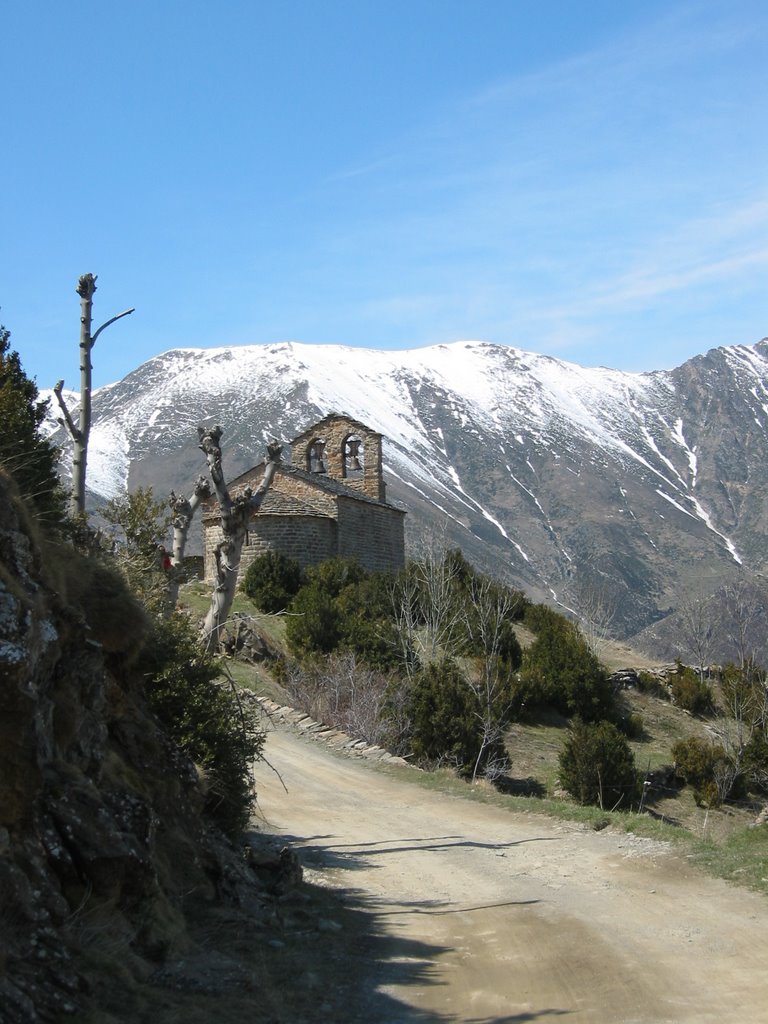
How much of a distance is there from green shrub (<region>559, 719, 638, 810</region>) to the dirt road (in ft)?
26.5

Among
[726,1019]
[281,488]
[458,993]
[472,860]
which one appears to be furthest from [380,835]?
[281,488]

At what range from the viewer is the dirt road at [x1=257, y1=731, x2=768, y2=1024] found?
23.7 feet

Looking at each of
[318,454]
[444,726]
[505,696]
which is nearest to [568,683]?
[505,696]

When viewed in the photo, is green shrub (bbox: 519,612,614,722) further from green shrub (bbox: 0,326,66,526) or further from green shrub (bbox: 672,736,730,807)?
green shrub (bbox: 0,326,66,526)

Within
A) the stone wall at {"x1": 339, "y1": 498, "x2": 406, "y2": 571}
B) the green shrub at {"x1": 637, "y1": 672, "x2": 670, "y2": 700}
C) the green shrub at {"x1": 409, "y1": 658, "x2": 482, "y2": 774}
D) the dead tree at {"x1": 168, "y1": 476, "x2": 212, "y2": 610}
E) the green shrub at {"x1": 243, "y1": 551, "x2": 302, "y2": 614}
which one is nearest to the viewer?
the dead tree at {"x1": 168, "y1": 476, "x2": 212, "y2": 610}

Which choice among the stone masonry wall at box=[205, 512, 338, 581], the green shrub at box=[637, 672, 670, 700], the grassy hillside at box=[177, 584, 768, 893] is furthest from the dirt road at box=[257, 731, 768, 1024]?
the stone masonry wall at box=[205, 512, 338, 581]

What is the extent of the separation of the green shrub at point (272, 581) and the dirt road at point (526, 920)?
2134 centimetres

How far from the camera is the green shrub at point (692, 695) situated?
1437 inches

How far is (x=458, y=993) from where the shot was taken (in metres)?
7.43

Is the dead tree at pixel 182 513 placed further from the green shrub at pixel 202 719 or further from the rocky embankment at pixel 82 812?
the rocky embankment at pixel 82 812

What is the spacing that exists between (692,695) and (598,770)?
14.7 m

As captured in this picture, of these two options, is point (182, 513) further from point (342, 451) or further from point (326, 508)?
point (342, 451)

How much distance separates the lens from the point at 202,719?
35.1ft

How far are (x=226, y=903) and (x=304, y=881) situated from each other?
2.13 m
